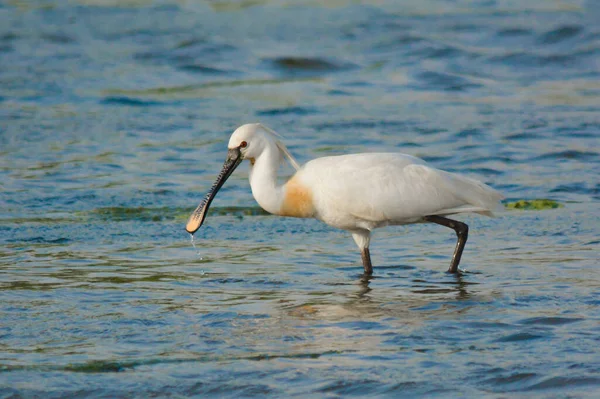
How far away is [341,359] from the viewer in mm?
6242

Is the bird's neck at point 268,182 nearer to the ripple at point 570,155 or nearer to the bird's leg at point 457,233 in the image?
the bird's leg at point 457,233

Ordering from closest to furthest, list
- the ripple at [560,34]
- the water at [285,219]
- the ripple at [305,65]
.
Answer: the water at [285,219] → the ripple at [305,65] → the ripple at [560,34]

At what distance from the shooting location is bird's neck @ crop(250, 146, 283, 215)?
343 inches

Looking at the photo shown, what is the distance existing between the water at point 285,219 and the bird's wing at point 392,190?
0.46 meters

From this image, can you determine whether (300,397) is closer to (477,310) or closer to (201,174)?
(477,310)

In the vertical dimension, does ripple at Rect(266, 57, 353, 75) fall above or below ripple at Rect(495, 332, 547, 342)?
above

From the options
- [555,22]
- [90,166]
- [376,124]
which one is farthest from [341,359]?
[555,22]

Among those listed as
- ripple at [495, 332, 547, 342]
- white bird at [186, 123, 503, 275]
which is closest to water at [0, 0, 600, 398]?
ripple at [495, 332, 547, 342]

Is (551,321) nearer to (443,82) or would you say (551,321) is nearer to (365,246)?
(365,246)

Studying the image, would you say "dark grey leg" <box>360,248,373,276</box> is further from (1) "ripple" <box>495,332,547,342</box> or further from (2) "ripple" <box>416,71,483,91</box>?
(2) "ripple" <box>416,71,483,91</box>

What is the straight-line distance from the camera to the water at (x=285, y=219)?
6.21m

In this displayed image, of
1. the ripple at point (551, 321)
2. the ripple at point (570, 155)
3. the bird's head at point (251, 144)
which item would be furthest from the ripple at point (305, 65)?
the ripple at point (551, 321)

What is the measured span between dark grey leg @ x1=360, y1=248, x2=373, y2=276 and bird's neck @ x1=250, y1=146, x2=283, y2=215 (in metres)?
0.69

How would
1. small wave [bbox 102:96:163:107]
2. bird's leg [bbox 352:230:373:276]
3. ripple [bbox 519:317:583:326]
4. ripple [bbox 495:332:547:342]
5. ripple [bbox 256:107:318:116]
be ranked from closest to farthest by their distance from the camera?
1. ripple [bbox 495:332:547:342]
2. ripple [bbox 519:317:583:326]
3. bird's leg [bbox 352:230:373:276]
4. ripple [bbox 256:107:318:116]
5. small wave [bbox 102:96:163:107]
